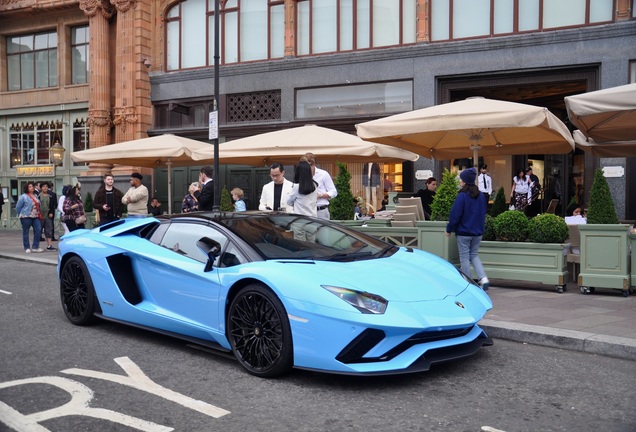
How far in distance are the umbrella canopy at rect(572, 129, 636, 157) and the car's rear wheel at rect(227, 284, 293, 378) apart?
24.9 ft

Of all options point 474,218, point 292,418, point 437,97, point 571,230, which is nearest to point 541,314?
point 474,218

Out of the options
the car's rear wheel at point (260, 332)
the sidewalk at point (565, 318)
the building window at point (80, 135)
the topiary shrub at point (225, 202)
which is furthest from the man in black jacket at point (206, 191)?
the building window at point (80, 135)

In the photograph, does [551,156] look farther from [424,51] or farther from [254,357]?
[254,357]

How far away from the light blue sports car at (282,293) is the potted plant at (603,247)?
3.71m

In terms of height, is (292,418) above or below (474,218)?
below

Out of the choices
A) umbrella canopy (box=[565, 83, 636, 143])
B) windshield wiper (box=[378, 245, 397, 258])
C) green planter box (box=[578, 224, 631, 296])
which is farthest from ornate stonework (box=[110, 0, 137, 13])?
windshield wiper (box=[378, 245, 397, 258])

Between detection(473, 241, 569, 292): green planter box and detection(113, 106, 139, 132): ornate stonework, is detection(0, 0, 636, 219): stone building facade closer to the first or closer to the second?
detection(113, 106, 139, 132): ornate stonework

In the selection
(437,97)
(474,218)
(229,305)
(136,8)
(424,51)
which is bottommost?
(229,305)

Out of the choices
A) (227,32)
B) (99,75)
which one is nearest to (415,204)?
(227,32)

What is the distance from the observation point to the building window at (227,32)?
67.7 ft

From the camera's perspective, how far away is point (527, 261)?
352 inches

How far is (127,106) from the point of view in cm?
2256

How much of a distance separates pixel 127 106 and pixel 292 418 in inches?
802

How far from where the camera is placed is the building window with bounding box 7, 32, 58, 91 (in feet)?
85.0
